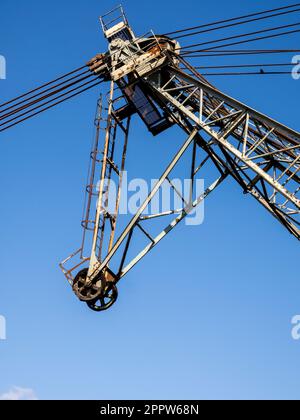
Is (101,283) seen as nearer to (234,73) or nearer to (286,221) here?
(286,221)

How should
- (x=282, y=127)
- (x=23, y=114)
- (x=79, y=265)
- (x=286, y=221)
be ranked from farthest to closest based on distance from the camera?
(x=23, y=114)
(x=79, y=265)
(x=286, y=221)
(x=282, y=127)

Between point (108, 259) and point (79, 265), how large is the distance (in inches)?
49.0

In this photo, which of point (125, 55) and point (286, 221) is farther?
point (125, 55)

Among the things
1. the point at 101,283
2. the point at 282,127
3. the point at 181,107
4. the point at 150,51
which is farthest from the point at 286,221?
the point at 150,51

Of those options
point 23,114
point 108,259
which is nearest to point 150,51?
point 23,114

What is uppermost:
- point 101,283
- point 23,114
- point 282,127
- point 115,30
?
point 115,30

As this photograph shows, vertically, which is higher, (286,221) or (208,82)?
(208,82)

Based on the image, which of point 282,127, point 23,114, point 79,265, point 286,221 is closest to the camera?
point 282,127

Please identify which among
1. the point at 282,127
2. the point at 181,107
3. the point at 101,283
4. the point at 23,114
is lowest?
the point at 101,283

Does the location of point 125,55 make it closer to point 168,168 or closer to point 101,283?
point 168,168

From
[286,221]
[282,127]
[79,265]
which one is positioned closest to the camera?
[282,127]

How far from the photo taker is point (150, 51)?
56.3ft

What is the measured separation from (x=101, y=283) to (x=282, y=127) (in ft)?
21.3

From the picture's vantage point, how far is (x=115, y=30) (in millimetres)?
18656
